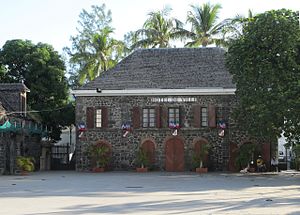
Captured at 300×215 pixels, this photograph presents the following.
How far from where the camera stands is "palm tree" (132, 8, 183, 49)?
4741 cm

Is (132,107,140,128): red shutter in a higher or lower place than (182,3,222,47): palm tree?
lower

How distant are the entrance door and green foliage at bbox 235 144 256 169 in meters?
4.02

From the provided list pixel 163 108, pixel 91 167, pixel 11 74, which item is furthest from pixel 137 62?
pixel 11 74

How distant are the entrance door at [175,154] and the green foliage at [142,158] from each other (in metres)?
1.68

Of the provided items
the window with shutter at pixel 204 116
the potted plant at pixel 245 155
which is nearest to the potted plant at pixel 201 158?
the window with shutter at pixel 204 116

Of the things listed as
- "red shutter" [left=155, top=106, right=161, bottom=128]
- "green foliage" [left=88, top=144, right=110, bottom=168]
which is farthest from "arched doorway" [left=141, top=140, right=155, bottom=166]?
"green foliage" [left=88, top=144, right=110, bottom=168]

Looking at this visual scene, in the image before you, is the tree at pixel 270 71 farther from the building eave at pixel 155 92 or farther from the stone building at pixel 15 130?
the stone building at pixel 15 130

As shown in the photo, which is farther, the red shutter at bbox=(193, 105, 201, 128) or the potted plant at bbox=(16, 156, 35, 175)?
the red shutter at bbox=(193, 105, 201, 128)

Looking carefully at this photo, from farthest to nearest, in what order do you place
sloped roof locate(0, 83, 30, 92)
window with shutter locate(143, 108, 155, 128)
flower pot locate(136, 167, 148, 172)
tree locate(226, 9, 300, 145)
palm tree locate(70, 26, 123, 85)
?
1. palm tree locate(70, 26, 123, 85)
2. sloped roof locate(0, 83, 30, 92)
3. window with shutter locate(143, 108, 155, 128)
4. flower pot locate(136, 167, 148, 172)
5. tree locate(226, 9, 300, 145)

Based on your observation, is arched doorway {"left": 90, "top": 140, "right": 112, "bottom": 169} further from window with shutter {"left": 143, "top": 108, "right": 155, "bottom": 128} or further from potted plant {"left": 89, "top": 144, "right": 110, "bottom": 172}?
window with shutter {"left": 143, "top": 108, "right": 155, "bottom": 128}

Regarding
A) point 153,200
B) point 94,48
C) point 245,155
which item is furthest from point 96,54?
point 153,200

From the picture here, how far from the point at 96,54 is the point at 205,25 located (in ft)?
32.2

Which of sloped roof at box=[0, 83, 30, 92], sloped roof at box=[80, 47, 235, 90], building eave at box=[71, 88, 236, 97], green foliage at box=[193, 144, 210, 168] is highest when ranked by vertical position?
sloped roof at box=[80, 47, 235, 90]

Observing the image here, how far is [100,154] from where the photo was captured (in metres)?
36.1
